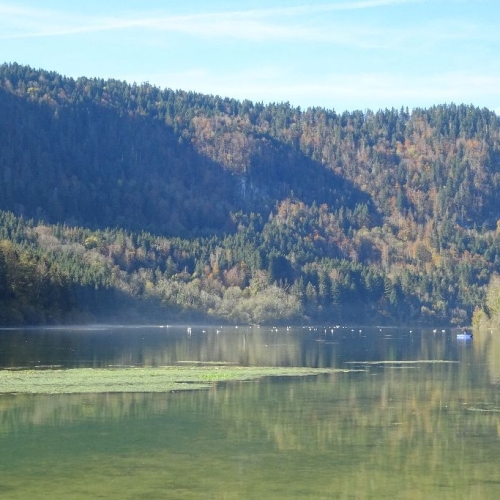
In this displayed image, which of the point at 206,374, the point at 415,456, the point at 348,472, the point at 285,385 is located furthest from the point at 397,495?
the point at 206,374

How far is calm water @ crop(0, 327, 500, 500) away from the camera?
29.5m

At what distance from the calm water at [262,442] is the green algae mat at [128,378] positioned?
8.71ft

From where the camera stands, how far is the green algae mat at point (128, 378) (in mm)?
52625

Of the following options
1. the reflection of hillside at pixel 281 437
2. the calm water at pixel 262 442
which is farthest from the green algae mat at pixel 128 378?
the reflection of hillside at pixel 281 437

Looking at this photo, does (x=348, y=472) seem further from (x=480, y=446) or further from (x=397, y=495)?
(x=480, y=446)

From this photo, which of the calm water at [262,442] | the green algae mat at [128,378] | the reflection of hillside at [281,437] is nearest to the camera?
the calm water at [262,442]

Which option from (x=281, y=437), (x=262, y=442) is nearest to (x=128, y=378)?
(x=281, y=437)

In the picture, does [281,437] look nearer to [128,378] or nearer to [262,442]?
[262,442]

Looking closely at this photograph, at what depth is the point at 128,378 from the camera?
195 feet

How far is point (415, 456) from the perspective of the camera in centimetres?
3428

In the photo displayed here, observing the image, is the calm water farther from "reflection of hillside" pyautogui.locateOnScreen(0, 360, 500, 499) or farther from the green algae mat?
the green algae mat

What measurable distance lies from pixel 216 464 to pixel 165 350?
65.1 m

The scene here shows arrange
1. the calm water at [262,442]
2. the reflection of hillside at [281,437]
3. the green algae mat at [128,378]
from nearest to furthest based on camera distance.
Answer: the calm water at [262,442] < the reflection of hillside at [281,437] < the green algae mat at [128,378]

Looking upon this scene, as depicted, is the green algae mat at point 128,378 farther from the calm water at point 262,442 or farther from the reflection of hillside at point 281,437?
the reflection of hillside at point 281,437
